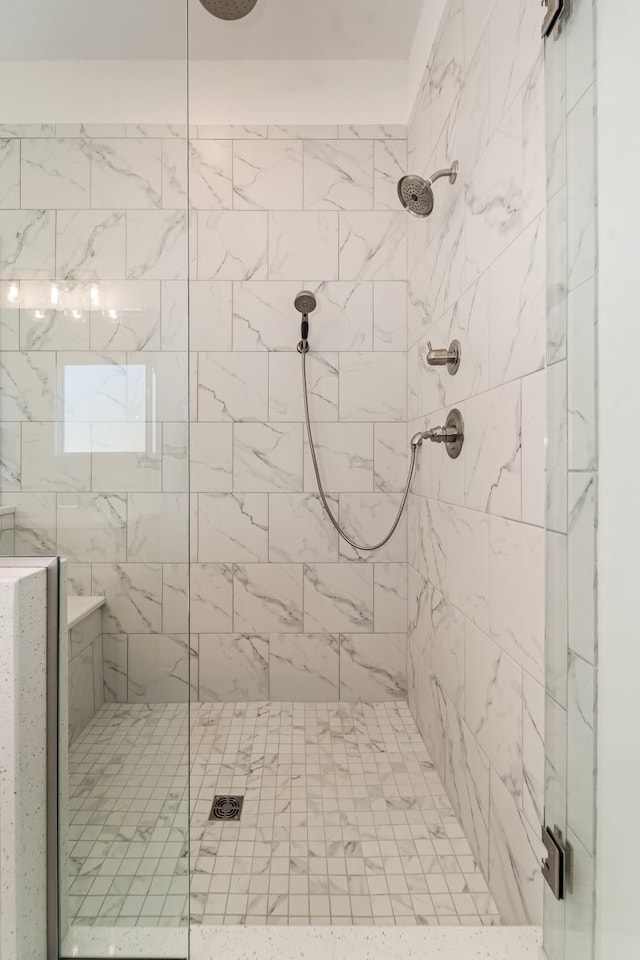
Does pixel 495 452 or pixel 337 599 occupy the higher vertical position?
pixel 495 452

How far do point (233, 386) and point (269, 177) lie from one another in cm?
84

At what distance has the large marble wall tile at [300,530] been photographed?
212cm

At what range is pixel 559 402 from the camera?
0.76m

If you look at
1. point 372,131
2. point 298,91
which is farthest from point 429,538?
point 298,91

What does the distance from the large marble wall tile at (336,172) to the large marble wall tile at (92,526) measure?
1.81 meters

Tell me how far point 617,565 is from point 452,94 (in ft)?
4.73

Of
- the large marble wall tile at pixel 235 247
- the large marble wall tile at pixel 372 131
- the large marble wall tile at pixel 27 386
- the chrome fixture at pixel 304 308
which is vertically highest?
the large marble wall tile at pixel 372 131

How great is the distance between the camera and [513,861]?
1011 millimetres

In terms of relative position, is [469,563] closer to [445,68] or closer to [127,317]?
[127,317]

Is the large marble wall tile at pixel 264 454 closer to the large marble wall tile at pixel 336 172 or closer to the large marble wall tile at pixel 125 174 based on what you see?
the large marble wall tile at pixel 336 172

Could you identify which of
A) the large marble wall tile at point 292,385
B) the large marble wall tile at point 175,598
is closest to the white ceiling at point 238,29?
the large marble wall tile at point 175,598

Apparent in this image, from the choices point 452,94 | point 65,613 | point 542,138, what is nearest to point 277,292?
point 452,94

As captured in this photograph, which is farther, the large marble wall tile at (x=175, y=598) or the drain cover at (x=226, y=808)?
the drain cover at (x=226, y=808)

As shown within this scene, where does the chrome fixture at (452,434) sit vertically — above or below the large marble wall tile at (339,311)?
below
